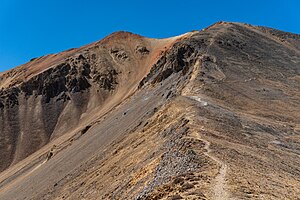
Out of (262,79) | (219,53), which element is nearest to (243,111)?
(262,79)

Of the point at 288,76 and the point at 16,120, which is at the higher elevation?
the point at 16,120

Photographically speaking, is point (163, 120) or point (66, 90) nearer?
point (163, 120)

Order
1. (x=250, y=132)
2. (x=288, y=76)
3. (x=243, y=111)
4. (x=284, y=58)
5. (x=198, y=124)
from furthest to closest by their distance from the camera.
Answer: (x=284, y=58) → (x=288, y=76) → (x=243, y=111) → (x=250, y=132) → (x=198, y=124)

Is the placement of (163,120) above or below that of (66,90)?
below

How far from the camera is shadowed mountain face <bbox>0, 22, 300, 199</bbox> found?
1736 cm

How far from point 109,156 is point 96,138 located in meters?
16.7

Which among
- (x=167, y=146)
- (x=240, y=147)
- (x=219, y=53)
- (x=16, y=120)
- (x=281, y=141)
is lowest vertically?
(x=281, y=141)

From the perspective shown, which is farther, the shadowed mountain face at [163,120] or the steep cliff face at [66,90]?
the steep cliff face at [66,90]

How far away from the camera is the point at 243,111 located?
115ft

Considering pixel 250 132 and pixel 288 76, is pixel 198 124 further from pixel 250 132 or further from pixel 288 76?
pixel 288 76

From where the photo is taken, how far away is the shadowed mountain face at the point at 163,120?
17.4m

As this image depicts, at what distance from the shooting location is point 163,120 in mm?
31094

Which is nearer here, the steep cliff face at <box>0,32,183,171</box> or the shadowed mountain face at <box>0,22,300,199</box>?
the shadowed mountain face at <box>0,22,300,199</box>

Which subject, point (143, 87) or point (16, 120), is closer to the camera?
point (143, 87)
